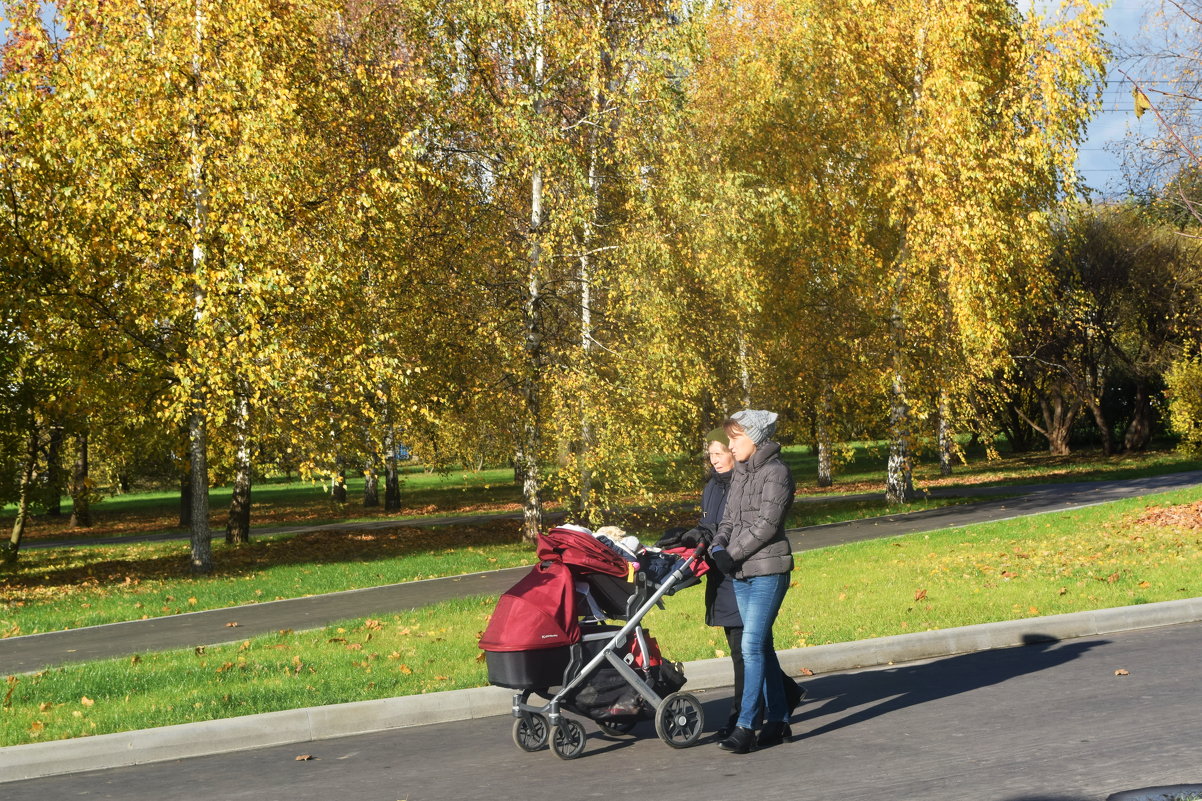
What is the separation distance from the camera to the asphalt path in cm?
584

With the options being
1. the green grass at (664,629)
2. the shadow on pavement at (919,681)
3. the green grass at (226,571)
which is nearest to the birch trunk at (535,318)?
the green grass at (226,571)

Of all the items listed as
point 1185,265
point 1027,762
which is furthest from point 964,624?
point 1185,265

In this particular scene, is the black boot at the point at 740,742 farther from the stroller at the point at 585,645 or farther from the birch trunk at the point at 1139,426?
the birch trunk at the point at 1139,426

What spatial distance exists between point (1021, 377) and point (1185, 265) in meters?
7.32

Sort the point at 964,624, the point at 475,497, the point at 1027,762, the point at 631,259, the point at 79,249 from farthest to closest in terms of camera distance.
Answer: the point at 475,497 → the point at 631,259 → the point at 79,249 → the point at 964,624 → the point at 1027,762

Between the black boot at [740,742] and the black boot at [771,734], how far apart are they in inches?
5.7

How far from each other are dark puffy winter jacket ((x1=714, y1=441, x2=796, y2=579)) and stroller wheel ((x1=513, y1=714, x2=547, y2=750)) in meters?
1.53

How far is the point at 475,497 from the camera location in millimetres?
40469

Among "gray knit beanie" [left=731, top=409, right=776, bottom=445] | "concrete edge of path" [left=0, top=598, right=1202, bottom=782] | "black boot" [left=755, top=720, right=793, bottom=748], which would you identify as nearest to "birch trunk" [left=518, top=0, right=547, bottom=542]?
"concrete edge of path" [left=0, top=598, right=1202, bottom=782]

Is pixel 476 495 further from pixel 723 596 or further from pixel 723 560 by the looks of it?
pixel 723 560

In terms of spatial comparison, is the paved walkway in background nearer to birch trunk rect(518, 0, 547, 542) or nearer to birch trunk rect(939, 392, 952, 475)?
birch trunk rect(939, 392, 952, 475)

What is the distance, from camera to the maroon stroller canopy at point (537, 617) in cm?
641

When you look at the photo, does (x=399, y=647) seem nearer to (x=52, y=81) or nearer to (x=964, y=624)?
(x=964, y=624)

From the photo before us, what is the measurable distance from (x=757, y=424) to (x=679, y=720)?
1.84m
